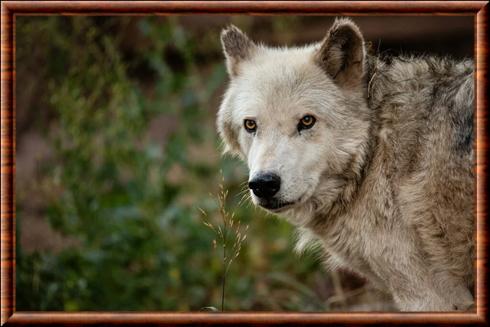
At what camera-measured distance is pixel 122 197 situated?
5781 mm

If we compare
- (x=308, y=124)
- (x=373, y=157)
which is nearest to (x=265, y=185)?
(x=308, y=124)

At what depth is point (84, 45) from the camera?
608cm

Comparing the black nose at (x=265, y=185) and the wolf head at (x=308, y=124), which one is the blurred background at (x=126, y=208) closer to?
the wolf head at (x=308, y=124)

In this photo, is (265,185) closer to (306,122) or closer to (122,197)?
(306,122)

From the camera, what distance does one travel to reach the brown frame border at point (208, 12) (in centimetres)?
296

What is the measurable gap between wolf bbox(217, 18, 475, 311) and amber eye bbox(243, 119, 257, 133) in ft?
0.04

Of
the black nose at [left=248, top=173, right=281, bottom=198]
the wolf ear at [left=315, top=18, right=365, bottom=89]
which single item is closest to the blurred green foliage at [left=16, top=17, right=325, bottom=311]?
the black nose at [left=248, top=173, right=281, bottom=198]

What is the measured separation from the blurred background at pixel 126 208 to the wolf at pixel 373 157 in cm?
172

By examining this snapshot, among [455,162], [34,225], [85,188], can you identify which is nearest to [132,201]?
[85,188]

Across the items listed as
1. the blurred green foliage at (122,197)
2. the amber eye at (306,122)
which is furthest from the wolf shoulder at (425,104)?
the blurred green foliage at (122,197)

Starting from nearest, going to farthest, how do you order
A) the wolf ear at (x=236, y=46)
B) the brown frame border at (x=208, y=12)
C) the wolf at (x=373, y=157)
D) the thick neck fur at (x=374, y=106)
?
the brown frame border at (x=208, y=12)
the wolf at (x=373, y=157)
the thick neck fur at (x=374, y=106)
the wolf ear at (x=236, y=46)

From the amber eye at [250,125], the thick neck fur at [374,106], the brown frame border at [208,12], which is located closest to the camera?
the brown frame border at [208,12]

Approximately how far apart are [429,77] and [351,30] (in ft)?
1.91

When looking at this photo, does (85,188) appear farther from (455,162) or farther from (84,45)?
(455,162)
